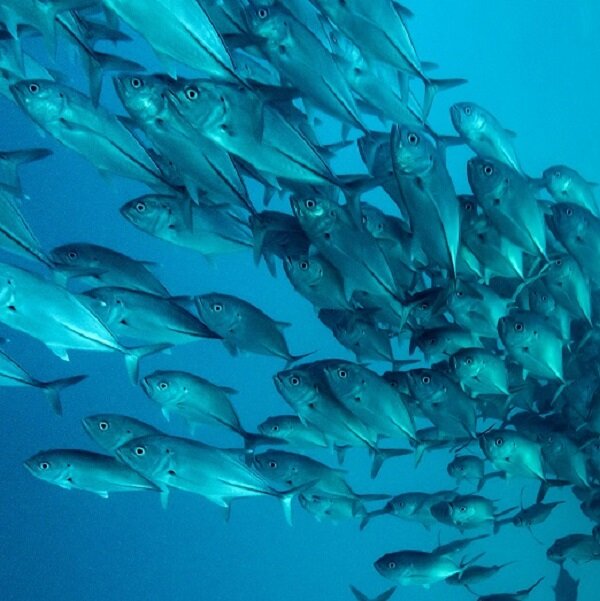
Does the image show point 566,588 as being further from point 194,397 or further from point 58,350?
point 58,350

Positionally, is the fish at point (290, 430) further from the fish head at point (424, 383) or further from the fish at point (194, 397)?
the fish head at point (424, 383)

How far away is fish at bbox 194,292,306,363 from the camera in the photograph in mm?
3514

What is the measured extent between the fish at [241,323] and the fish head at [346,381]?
8.0 inches

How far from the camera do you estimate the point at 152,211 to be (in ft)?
11.4

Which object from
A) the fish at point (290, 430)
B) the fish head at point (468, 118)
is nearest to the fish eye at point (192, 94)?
the fish head at point (468, 118)

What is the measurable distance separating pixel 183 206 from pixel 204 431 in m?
8.20

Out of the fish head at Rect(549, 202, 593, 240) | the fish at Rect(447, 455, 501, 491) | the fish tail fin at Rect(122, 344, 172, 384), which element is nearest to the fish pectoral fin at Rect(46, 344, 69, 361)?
the fish tail fin at Rect(122, 344, 172, 384)

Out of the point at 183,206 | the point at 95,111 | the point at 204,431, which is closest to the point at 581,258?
the point at 183,206

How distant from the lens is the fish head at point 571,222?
11.5ft

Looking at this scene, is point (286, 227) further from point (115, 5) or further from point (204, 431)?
point (204, 431)

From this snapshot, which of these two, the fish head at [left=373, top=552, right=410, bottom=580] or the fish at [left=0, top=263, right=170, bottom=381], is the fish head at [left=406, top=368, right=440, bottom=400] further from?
the fish at [left=0, top=263, right=170, bottom=381]

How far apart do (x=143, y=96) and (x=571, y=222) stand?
2252 mm

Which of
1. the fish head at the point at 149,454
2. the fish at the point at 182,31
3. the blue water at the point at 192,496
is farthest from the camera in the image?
the blue water at the point at 192,496

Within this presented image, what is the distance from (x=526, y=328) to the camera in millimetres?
3619
